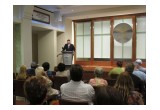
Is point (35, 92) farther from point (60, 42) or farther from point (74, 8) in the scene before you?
point (60, 42)

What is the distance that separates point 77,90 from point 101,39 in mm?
5201

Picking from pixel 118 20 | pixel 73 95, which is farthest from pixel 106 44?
pixel 73 95

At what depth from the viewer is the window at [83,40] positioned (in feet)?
23.4

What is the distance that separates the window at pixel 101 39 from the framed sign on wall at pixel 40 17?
76.6 inches

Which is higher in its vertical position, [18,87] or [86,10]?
[86,10]

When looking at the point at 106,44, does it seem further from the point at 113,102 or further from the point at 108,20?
the point at 113,102

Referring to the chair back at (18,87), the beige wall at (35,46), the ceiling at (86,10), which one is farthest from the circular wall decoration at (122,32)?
the chair back at (18,87)

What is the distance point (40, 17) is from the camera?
18.6 ft

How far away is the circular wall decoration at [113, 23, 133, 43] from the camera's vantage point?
640cm

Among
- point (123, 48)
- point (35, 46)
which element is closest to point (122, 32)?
point (123, 48)

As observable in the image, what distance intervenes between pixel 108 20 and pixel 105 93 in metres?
5.76

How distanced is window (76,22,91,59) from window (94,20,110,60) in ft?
0.94

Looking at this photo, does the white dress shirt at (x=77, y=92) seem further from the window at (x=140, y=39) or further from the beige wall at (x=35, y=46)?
the beige wall at (x=35, y=46)

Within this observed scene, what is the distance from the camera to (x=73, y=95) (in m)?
1.87
